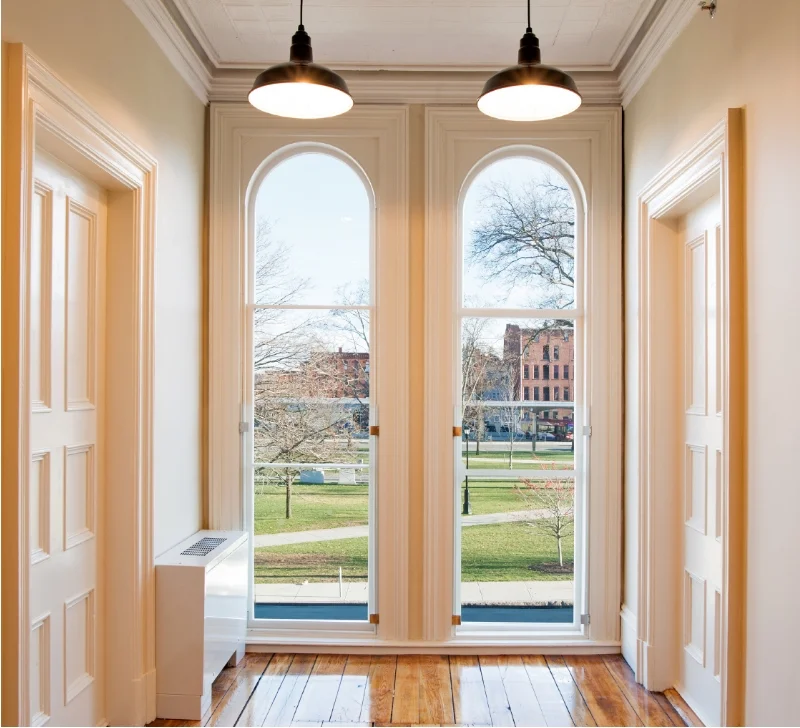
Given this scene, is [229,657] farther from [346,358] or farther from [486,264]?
[486,264]

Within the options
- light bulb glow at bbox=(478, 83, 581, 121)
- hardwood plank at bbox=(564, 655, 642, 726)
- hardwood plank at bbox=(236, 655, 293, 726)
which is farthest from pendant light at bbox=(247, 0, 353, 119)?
hardwood plank at bbox=(564, 655, 642, 726)

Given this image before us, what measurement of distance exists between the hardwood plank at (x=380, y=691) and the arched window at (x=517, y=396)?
50cm

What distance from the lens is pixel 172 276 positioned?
3.23 metres

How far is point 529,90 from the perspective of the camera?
8.07 ft

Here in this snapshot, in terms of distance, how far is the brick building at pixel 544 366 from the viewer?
3.80 metres

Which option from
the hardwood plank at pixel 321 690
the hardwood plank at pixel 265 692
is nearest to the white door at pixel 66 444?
the hardwood plank at pixel 265 692

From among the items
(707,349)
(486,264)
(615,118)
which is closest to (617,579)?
(707,349)

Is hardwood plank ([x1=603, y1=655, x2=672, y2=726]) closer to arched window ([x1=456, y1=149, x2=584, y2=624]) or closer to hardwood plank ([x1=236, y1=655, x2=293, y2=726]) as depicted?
arched window ([x1=456, y1=149, x2=584, y2=624])

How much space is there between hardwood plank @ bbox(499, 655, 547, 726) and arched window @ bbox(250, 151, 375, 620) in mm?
789

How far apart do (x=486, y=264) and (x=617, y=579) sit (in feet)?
5.72

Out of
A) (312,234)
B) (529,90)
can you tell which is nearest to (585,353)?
(312,234)

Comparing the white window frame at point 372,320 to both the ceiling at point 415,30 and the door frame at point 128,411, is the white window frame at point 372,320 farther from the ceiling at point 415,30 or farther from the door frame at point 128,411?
the door frame at point 128,411

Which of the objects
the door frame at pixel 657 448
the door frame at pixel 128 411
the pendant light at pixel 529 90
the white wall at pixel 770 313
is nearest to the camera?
the white wall at pixel 770 313

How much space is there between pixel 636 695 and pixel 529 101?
2517 millimetres
